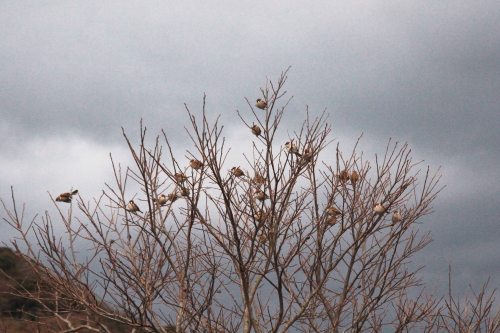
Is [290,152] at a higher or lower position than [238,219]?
higher

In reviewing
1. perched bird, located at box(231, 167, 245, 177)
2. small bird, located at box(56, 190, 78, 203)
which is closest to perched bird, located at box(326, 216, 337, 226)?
perched bird, located at box(231, 167, 245, 177)

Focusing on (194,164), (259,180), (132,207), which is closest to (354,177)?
(259,180)

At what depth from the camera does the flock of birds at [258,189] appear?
4.55 metres

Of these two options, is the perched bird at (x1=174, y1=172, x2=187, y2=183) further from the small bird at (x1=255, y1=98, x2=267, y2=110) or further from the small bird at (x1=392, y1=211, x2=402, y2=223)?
the small bird at (x1=392, y1=211, x2=402, y2=223)

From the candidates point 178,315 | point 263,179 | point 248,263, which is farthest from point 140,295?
point 263,179

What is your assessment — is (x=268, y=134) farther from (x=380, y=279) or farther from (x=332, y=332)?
(x=332, y=332)

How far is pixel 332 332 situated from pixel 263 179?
2.26 m

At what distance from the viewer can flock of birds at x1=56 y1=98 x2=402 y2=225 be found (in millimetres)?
4547

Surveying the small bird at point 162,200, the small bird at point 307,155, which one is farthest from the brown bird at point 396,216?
the small bird at point 162,200

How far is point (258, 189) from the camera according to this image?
4.60 meters

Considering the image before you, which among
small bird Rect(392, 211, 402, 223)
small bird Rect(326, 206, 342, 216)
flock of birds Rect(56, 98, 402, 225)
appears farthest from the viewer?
small bird Rect(392, 211, 402, 223)

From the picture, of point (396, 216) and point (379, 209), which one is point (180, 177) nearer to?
point (379, 209)

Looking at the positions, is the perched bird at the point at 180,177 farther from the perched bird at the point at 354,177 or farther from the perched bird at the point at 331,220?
the perched bird at the point at 354,177

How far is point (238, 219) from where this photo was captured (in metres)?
4.52
